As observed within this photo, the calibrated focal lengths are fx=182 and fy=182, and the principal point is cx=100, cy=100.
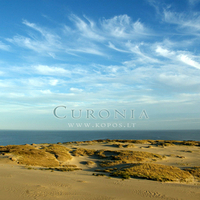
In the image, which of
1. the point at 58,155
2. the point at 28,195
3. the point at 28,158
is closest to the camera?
the point at 28,195

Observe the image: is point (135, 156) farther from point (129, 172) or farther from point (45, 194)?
point (45, 194)

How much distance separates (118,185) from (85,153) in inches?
866

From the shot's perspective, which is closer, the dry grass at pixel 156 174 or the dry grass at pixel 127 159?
→ the dry grass at pixel 156 174

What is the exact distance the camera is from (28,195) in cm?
1148

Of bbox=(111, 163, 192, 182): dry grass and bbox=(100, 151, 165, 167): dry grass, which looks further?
bbox=(100, 151, 165, 167): dry grass

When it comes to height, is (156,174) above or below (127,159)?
above

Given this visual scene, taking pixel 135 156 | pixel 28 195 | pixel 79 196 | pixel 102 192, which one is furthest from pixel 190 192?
pixel 135 156

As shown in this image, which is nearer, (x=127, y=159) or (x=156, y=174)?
(x=156, y=174)

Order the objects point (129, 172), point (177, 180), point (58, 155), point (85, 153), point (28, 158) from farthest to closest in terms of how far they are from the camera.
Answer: point (85, 153), point (58, 155), point (28, 158), point (129, 172), point (177, 180)

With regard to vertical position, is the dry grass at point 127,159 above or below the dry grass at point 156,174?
below

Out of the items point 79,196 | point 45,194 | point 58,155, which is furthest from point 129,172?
point 58,155

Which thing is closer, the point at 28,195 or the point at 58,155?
the point at 28,195

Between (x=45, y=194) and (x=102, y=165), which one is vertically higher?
(x=45, y=194)

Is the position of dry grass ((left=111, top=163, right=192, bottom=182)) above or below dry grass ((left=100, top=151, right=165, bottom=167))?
above
